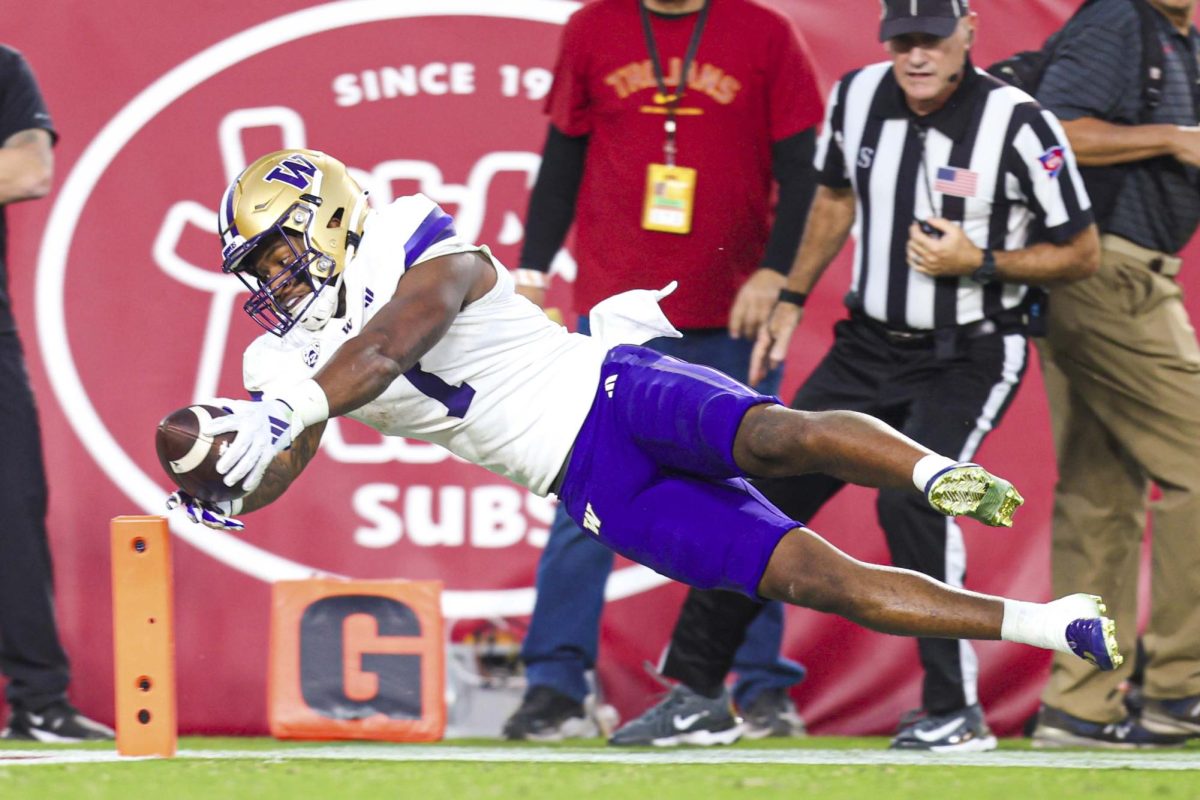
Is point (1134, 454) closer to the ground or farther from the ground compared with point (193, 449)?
closer to the ground

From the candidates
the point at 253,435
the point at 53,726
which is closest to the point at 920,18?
the point at 253,435

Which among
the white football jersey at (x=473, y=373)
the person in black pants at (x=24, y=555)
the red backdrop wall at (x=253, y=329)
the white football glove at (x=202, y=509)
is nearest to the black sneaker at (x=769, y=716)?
the red backdrop wall at (x=253, y=329)

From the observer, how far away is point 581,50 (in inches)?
182

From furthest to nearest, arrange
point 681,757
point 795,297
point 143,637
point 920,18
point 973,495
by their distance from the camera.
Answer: point 795,297 < point 920,18 < point 681,757 < point 143,637 < point 973,495

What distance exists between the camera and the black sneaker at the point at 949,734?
4195 mm

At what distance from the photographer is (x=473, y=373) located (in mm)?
3629

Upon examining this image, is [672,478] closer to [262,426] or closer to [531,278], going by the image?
[262,426]

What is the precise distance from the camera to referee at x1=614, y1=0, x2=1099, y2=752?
13.8 ft

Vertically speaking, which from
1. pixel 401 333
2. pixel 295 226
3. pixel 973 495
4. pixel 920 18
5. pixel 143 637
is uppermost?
pixel 920 18

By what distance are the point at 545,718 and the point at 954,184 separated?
165 cm

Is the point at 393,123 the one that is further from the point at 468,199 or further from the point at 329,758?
the point at 329,758

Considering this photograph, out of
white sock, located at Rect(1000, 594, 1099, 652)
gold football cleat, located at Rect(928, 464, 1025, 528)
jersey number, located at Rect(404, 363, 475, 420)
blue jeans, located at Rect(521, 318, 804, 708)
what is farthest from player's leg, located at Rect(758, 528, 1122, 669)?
blue jeans, located at Rect(521, 318, 804, 708)

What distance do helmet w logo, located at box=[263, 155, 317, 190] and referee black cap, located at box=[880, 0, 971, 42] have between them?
1.41 m

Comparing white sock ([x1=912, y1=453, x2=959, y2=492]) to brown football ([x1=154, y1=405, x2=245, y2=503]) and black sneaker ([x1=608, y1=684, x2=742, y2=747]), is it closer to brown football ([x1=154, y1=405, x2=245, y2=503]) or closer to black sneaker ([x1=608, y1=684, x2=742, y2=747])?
brown football ([x1=154, y1=405, x2=245, y2=503])
